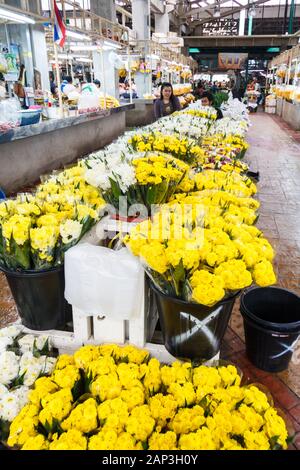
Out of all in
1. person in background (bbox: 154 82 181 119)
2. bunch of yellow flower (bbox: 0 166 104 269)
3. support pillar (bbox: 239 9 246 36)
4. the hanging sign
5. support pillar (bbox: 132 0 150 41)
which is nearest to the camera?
bunch of yellow flower (bbox: 0 166 104 269)

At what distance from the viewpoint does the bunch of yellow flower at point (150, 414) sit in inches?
55.8

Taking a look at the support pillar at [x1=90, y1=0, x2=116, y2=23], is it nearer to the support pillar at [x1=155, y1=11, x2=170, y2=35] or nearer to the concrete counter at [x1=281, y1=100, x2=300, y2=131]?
the concrete counter at [x1=281, y1=100, x2=300, y2=131]

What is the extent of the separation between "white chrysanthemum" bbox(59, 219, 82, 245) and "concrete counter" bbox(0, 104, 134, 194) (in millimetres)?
3427

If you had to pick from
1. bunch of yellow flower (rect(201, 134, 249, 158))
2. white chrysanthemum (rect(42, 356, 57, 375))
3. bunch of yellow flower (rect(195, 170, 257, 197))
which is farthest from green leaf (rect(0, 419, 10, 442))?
bunch of yellow flower (rect(201, 134, 249, 158))

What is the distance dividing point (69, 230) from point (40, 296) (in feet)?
1.48

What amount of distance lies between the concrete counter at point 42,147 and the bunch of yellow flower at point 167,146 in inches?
90.7

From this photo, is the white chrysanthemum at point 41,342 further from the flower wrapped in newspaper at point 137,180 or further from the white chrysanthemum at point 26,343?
the flower wrapped in newspaper at point 137,180

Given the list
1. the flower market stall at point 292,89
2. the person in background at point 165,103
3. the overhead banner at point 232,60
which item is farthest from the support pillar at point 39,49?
Result: the overhead banner at point 232,60

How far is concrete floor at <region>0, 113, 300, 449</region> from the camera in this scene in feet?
7.65

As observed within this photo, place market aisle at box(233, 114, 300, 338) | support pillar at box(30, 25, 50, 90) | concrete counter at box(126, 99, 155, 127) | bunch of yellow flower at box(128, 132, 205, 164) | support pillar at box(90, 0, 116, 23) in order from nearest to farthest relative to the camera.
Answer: bunch of yellow flower at box(128, 132, 205, 164)
market aisle at box(233, 114, 300, 338)
support pillar at box(30, 25, 50, 90)
support pillar at box(90, 0, 116, 23)
concrete counter at box(126, 99, 155, 127)

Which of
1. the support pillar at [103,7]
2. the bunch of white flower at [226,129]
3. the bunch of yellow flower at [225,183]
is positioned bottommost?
the bunch of white flower at [226,129]

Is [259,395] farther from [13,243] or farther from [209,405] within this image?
[13,243]

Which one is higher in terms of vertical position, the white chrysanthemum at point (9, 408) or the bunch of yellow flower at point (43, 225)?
the bunch of yellow flower at point (43, 225)

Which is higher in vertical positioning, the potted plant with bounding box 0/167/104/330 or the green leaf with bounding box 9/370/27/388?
the potted plant with bounding box 0/167/104/330
